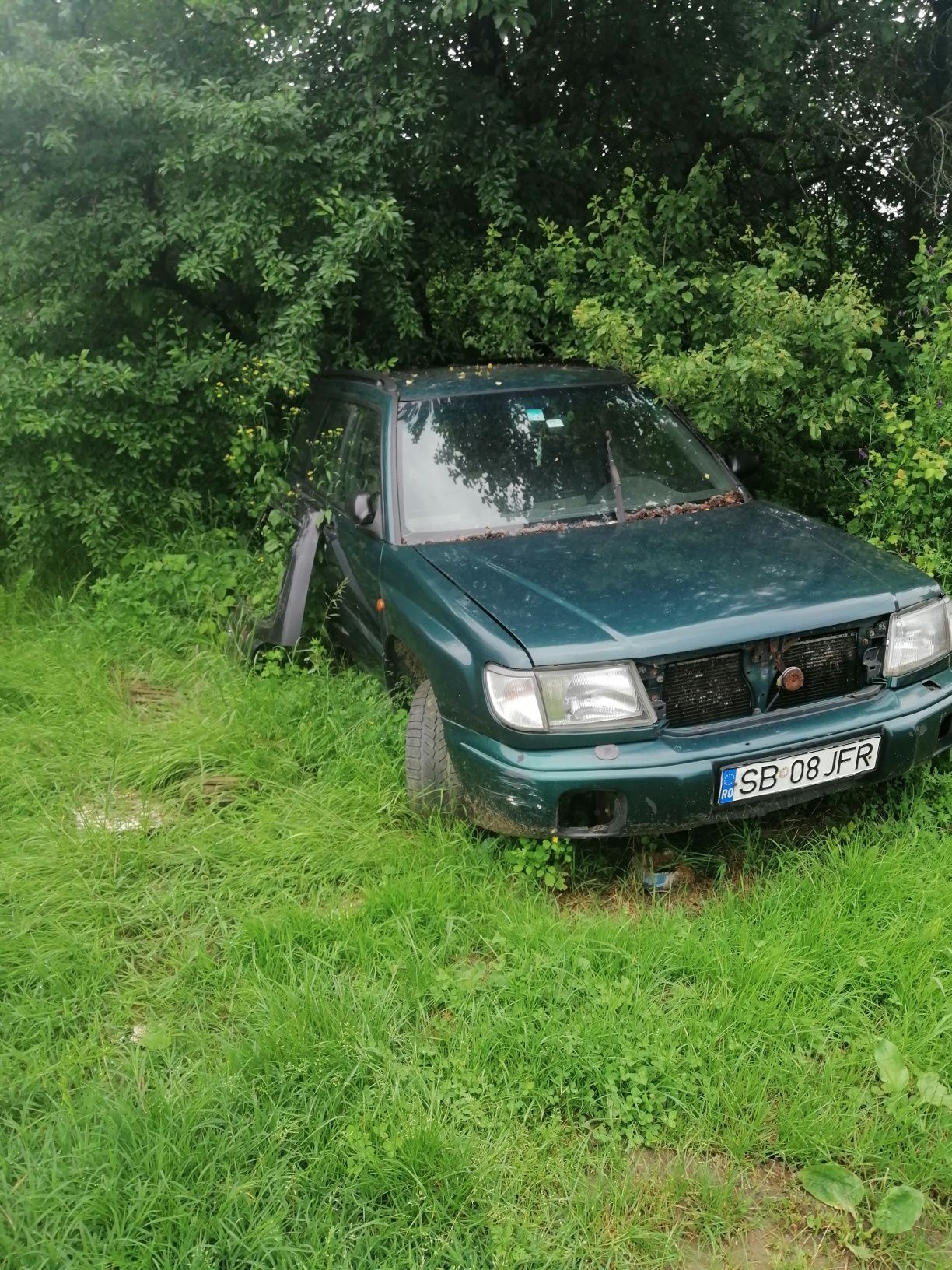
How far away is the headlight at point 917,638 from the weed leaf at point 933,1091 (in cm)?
124

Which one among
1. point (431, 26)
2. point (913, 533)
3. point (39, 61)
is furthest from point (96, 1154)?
point (431, 26)

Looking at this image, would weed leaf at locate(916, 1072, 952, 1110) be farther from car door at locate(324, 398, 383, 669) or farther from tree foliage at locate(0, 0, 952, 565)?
tree foliage at locate(0, 0, 952, 565)

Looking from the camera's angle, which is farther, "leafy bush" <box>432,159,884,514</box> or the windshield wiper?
"leafy bush" <box>432,159,884,514</box>

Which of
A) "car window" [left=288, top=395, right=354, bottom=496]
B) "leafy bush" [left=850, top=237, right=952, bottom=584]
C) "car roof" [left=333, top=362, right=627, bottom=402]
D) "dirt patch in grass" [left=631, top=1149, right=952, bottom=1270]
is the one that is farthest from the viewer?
"car window" [left=288, top=395, right=354, bottom=496]

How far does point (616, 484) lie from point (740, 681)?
1.21m

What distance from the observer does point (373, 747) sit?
3.95 metres

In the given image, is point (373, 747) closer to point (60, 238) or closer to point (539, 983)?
point (539, 983)

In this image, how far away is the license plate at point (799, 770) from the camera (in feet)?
9.81

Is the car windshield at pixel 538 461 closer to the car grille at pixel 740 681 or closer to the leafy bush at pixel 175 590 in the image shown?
the car grille at pixel 740 681

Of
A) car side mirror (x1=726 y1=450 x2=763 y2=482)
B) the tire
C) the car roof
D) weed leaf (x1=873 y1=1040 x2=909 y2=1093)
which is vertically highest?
the car roof

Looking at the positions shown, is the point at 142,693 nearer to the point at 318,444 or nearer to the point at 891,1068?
the point at 318,444

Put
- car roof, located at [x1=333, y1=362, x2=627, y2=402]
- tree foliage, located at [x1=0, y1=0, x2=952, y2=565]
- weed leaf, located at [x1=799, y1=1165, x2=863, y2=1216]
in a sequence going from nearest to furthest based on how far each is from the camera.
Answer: weed leaf, located at [x1=799, y1=1165, x2=863, y2=1216]
car roof, located at [x1=333, y1=362, x2=627, y2=402]
tree foliage, located at [x1=0, y1=0, x2=952, y2=565]

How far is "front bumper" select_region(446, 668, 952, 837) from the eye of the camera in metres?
2.94

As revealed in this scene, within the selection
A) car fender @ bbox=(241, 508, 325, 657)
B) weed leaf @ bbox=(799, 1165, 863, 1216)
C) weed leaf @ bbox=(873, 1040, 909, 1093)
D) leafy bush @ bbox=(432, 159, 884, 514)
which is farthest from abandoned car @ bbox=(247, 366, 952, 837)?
weed leaf @ bbox=(799, 1165, 863, 1216)
